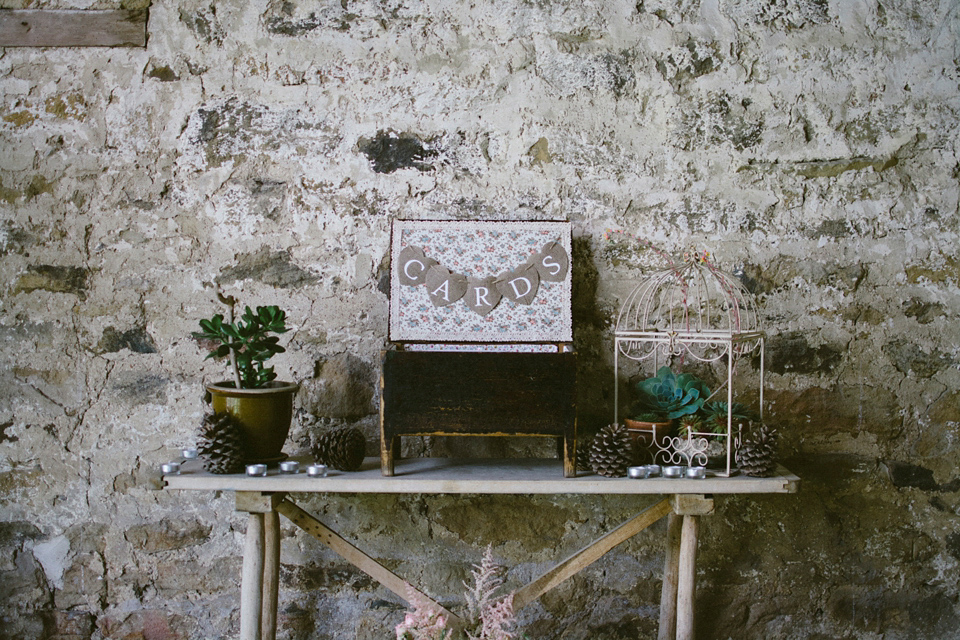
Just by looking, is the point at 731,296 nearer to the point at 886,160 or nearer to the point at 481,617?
the point at 886,160

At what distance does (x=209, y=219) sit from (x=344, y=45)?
28.7 inches

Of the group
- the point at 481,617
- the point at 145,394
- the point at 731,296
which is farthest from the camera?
the point at 145,394

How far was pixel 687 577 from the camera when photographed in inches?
74.9

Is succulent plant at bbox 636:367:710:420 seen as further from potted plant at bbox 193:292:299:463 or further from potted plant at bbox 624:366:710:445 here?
potted plant at bbox 193:292:299:463

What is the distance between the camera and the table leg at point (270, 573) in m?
1.96

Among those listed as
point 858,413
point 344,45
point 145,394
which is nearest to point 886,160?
point 858,413

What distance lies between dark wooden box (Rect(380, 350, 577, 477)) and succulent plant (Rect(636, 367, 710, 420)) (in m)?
0.30

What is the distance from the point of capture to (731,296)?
211 cm

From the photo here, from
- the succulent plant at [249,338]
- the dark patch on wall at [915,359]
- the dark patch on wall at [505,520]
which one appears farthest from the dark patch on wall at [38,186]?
the dark patch on wall at [915,359]

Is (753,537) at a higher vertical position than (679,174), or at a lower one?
lower

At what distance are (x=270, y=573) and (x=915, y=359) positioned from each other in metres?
2.16

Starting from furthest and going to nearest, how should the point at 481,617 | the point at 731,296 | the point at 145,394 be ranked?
the point at 145,394 → the point at 731,296 → the point at 481,617

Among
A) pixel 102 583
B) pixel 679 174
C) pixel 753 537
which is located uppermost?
pixel 679 174

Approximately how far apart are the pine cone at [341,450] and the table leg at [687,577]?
0.95 meters
